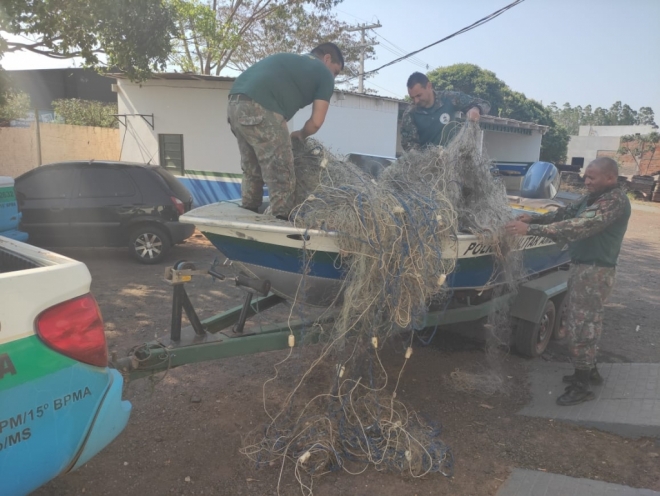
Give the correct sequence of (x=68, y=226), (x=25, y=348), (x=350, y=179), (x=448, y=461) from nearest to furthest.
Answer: (x=25, y=348) < (x=448, y=461) < (x=350, y=179) < (x=68, y=226)

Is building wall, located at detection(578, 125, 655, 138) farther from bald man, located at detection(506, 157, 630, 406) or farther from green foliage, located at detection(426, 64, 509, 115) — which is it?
bald man, located at detection(506, 157, 630, 406)

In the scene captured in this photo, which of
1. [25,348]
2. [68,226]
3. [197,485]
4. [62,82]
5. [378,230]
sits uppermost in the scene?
[62,82]

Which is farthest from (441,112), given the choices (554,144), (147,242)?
(554,144)

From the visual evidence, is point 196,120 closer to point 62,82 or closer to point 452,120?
point 452,120

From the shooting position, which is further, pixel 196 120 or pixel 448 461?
pixel 196 120

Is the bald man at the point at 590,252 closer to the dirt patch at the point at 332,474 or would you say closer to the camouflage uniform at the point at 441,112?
the dirt patch at the point at 332,474

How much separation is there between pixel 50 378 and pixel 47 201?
7.60m

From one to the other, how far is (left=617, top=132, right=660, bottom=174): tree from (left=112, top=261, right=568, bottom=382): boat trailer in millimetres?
35419

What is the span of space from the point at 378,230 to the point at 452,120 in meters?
2.89

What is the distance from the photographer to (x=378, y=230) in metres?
3.24

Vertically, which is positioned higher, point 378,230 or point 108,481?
point 378,230

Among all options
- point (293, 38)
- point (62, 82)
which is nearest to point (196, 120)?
point (293, 38)

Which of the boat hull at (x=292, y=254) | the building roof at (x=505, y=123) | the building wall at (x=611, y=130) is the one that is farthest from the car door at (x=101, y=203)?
the building wall at (x=611, y=130)

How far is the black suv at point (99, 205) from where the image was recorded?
8.48m
